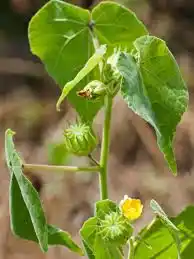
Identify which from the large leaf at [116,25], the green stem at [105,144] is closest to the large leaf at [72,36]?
the large leaf at [116,25]

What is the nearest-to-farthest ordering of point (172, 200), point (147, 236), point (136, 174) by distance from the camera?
point (147, 236) < point (172, 200) < point (136, 174)

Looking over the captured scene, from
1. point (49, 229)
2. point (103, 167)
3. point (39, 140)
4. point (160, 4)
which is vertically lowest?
point (39, 140)

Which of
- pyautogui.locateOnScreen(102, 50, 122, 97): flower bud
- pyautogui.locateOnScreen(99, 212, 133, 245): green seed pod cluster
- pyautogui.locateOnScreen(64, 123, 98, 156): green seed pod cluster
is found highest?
pyautogui.locateOnScreen(102, 50, 122, 97): flower bud

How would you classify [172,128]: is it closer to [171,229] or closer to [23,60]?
[171,229]

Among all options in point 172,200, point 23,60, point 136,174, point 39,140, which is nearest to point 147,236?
point 172,200

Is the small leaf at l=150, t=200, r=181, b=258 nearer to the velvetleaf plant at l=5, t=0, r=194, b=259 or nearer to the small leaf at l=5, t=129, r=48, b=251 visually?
the velvetleaf plant at l=5, t=0, r=194, b=259

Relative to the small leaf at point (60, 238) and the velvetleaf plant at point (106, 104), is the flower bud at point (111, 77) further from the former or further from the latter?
the small leaf at point (60, 238)

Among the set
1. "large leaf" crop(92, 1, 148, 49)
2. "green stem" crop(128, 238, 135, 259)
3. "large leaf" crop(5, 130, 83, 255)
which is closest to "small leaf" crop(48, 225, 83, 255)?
"large leaf" crop(5, 130, 83, 255)
